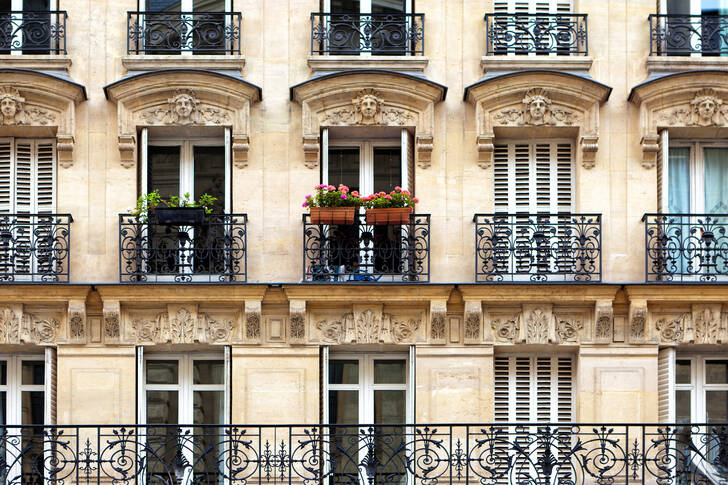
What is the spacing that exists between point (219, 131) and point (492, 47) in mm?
3751

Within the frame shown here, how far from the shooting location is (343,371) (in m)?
16.8

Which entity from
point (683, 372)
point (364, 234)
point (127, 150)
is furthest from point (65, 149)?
point (683, 372)

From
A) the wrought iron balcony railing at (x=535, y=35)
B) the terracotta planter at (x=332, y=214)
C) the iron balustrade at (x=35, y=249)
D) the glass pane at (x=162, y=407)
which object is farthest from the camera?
the wrought iron balcony railing at (x=535, y=35)

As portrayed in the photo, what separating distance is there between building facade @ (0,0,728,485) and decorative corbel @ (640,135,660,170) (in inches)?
1.9

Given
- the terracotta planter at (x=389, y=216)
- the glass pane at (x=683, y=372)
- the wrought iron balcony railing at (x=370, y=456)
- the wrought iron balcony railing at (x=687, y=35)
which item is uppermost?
the wrought iron balcony railing at (x=687, y=35)

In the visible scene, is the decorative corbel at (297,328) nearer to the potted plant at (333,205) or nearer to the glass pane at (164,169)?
the potted plant at (333,205)

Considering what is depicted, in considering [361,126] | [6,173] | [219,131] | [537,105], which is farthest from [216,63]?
[537,105]

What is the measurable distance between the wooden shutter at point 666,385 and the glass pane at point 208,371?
5.53 meters

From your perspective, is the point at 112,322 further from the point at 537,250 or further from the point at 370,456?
the point at 537,250

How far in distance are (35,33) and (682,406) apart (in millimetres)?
9703

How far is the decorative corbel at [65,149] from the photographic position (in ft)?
55.4

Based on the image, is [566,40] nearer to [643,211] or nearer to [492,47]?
[492,47]

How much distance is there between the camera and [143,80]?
16906mm

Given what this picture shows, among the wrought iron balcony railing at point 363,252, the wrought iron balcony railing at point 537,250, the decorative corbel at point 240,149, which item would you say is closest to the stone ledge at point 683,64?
the wrought iron balcony railing at point 537,250
